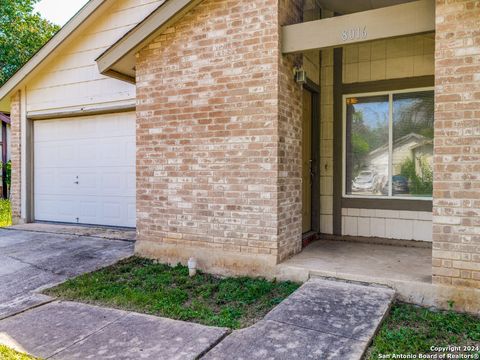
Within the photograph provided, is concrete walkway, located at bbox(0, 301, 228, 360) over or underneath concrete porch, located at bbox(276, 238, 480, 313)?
underneath

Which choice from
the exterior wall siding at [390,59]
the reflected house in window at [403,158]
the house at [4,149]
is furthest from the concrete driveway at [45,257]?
the house at [4,149]

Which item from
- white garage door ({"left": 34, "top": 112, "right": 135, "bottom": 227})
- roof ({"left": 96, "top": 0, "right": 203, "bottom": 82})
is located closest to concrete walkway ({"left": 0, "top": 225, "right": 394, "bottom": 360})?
roof ({"left": 96, "top": 0, "right": 203, "bottom": 82})

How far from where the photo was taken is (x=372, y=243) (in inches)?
221

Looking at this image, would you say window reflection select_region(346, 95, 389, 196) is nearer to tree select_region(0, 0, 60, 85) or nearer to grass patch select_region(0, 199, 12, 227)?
grass patch select_region(0, 199, 12, 227)

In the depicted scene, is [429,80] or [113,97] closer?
[429,80]

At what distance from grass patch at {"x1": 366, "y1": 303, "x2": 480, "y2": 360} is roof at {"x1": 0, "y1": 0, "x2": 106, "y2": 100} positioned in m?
7.31

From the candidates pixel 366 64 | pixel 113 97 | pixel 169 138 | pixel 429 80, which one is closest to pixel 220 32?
pixel 169 138

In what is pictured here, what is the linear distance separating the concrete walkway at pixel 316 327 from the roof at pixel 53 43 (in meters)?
6.64

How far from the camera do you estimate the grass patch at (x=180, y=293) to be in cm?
355

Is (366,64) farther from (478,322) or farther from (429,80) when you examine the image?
(478,322)

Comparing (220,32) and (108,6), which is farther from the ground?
(108,6)

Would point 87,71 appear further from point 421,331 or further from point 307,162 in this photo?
point 421,331

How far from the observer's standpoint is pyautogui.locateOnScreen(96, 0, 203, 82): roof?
4.75 m

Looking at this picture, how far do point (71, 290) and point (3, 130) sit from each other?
11.4 m
